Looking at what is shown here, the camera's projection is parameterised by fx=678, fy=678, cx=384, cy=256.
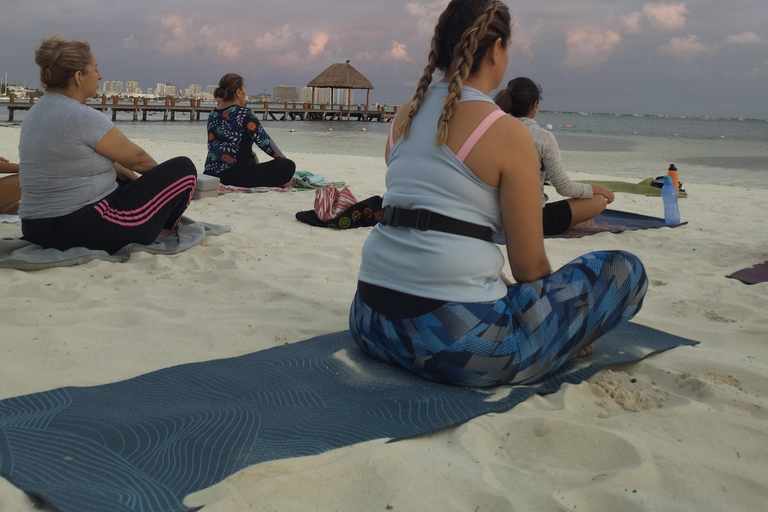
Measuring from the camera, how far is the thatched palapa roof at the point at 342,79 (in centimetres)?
3647

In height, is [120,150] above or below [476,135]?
below

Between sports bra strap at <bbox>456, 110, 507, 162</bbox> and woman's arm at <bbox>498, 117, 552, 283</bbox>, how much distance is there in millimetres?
36

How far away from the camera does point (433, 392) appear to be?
1964 mm

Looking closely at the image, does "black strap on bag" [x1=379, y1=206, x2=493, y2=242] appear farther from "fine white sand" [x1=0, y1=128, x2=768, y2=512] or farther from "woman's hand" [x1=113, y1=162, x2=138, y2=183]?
"woman's hand" [x1=113, y1=162, x2=138, y2=183]

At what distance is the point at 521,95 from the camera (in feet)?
13.6

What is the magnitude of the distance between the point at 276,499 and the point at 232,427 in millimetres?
354

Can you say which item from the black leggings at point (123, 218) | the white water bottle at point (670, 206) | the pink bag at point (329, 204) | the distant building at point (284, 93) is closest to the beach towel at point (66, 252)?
the black leggings at point (123, 218)

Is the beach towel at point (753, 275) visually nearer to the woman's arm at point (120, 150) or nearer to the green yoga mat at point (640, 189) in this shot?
the woman's arm at point (120, 150)

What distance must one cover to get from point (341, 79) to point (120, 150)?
3428 centimetres

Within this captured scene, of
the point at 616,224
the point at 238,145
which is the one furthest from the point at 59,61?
the point at 616,224

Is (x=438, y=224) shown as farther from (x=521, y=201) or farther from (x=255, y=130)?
(x=255, y=130)

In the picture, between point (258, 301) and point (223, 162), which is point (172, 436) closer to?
point (258, 301)

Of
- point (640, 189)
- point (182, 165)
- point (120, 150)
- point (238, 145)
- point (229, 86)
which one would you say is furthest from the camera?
point (640, 189)

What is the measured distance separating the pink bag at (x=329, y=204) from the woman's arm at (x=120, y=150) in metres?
1.36
